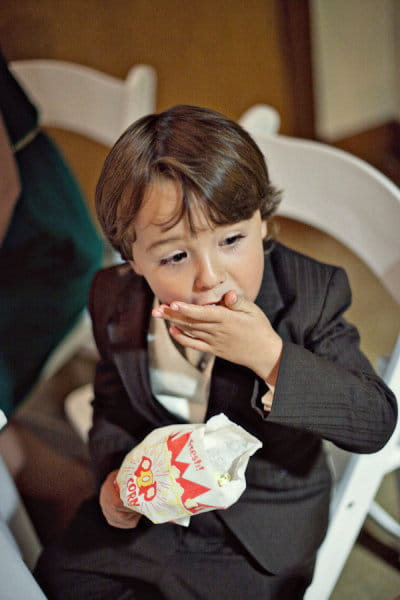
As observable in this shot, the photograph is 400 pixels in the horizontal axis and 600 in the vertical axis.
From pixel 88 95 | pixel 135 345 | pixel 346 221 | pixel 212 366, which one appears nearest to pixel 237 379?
pixel 212 366

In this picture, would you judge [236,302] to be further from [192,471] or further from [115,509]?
[115,509]

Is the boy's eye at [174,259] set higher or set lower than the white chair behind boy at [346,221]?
higher

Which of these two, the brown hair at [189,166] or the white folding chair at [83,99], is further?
the white folding chair at [83,99]

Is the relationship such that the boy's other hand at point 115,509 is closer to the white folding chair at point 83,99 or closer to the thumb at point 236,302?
the thumb at point 236,302

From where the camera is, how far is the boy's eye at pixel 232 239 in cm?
55

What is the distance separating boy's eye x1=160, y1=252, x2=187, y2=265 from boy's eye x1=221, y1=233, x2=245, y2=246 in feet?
0.13

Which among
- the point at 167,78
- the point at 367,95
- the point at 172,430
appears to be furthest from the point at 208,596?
the point at 367,95

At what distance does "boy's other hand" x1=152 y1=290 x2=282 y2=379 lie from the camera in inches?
20.4

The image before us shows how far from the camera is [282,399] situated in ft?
1.78

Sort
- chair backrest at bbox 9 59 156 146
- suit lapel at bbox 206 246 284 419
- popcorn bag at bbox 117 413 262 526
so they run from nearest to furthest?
1. popcorn bag at bbox 117 413 262 526
2. suit lapel at bbox 206 246 284 419
3. chair backrest at bbox 9 59 156 146

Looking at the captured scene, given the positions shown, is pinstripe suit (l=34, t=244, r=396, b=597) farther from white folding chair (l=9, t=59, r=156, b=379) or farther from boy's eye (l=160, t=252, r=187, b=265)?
white folding chair (l=9, t=59, r=156, b=379)

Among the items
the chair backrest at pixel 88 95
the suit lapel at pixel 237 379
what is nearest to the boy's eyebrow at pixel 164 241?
the suit lapel at pixel 237 379

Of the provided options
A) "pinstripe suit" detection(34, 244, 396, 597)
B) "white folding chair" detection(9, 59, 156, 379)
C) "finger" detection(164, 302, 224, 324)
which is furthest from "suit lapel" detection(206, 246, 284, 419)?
"white folding chair" detection(9, 59, 156, 379)

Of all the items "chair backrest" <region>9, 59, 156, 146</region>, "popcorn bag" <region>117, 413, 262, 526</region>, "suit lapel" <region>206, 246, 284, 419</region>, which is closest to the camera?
"popcorn bag" <region>117, 413, 262, 526</region>
